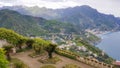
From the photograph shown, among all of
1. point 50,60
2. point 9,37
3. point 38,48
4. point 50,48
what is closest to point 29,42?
point 9,37

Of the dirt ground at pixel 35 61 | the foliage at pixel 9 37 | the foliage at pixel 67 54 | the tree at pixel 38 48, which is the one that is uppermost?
the foliage at pixel 9 37

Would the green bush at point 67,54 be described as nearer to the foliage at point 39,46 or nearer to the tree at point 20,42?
the foliage at point 39,46

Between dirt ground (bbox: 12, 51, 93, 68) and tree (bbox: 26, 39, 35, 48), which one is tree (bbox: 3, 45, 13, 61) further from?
tree (bbox: 26, 39, 35, 48)

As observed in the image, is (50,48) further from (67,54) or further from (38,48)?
(67,54)

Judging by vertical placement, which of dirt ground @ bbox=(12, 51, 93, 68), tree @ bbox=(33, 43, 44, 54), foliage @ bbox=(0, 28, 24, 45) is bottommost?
dirt ground @ bbox=(12, 51, 93, 68)

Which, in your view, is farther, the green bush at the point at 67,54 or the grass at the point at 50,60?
the green bush at the point at 67,54

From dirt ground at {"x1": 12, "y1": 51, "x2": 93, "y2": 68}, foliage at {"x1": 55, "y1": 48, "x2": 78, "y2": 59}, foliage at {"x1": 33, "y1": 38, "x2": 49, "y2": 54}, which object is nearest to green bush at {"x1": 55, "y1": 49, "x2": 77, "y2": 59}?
foliage at {"x1": 55, "y1": 48, "x2": 78, "y2": 59}

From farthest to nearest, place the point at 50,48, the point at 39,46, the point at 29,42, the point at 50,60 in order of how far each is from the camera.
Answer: the point at 29,42 → the point at 39,46 → the point at 50,48 → the point at 50,60

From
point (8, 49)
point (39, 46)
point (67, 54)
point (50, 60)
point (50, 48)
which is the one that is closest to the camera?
point (50, 60)

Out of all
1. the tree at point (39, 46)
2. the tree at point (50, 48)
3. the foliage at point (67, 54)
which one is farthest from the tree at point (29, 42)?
the tree at point (50, 48)

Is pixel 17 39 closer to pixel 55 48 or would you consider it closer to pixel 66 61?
pixel 55 48

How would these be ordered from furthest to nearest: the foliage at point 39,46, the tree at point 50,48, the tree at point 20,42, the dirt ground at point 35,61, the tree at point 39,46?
1. the tree at point 20,42
2. the tree at point 39,46
3. the foliage at point 39,46
4. the tree at point 50,48
5. the dirt ground at point 35,61

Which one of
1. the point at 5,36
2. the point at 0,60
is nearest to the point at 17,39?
the point at 5,36
